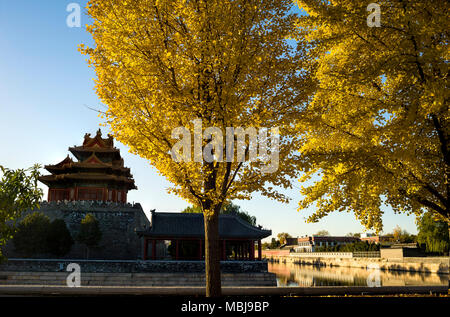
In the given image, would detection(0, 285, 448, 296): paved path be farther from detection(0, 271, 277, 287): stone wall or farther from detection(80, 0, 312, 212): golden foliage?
detection(0, 271, 277, 287): stone wall

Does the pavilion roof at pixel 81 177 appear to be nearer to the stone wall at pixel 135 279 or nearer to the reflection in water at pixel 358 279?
the stone wall at pixel 135 279

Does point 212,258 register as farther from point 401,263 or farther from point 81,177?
point 401,263

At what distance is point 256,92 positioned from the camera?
7.86m

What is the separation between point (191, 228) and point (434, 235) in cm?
3051

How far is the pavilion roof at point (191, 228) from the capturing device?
27969 mm

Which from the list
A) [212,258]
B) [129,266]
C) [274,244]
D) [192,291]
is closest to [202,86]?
[212,258]

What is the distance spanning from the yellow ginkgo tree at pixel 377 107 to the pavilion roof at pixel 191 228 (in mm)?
19404

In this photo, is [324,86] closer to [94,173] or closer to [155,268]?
[155,268]

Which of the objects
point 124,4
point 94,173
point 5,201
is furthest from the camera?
point 94,173

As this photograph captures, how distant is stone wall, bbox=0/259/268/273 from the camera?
1000 inches

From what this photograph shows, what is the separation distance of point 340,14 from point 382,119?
2.92 metres

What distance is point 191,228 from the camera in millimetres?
29078

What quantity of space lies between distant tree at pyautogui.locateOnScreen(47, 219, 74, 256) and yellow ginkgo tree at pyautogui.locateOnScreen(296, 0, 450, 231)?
2742 cm

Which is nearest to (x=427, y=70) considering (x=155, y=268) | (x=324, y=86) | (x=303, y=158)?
(x=324, y=86)
